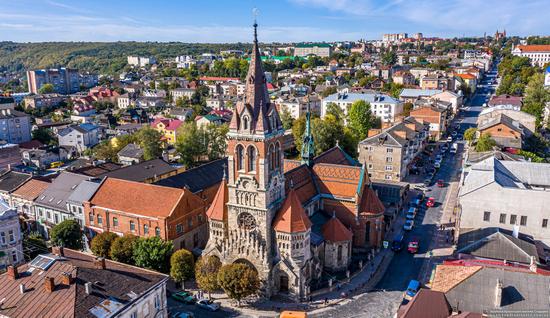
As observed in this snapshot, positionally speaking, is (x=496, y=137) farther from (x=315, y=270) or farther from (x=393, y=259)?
(x=315, y=270)

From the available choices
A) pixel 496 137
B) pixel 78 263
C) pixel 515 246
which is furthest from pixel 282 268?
pixel 496 137

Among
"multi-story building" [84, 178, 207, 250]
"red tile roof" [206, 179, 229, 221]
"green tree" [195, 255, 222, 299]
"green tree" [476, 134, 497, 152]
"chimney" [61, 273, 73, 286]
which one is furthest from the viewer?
"green tree" [476, 134, 497, 152]

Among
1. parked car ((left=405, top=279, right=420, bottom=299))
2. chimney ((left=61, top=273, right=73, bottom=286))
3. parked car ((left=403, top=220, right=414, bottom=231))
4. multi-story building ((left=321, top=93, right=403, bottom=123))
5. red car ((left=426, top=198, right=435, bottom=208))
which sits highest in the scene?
multi-story building ((left=321, top=93, right=403, bottom=123))

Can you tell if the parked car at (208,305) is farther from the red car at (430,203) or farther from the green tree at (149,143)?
the green tree at (149,143)

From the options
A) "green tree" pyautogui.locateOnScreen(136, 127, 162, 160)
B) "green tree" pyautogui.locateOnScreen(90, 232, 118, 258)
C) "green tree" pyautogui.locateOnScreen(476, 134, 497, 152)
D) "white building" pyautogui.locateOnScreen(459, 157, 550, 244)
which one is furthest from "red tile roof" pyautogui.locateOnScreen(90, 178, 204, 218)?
"green tree" pyautogui.locateOnScreen(476, 134, 497, 152)

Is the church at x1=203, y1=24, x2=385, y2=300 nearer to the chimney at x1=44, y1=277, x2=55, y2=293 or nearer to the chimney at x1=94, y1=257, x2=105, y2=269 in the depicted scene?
the chimney at x1=94, y1=257, x2=105, y2=269

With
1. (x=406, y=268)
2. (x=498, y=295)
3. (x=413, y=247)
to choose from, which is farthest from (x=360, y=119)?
(x=498, y=295)
